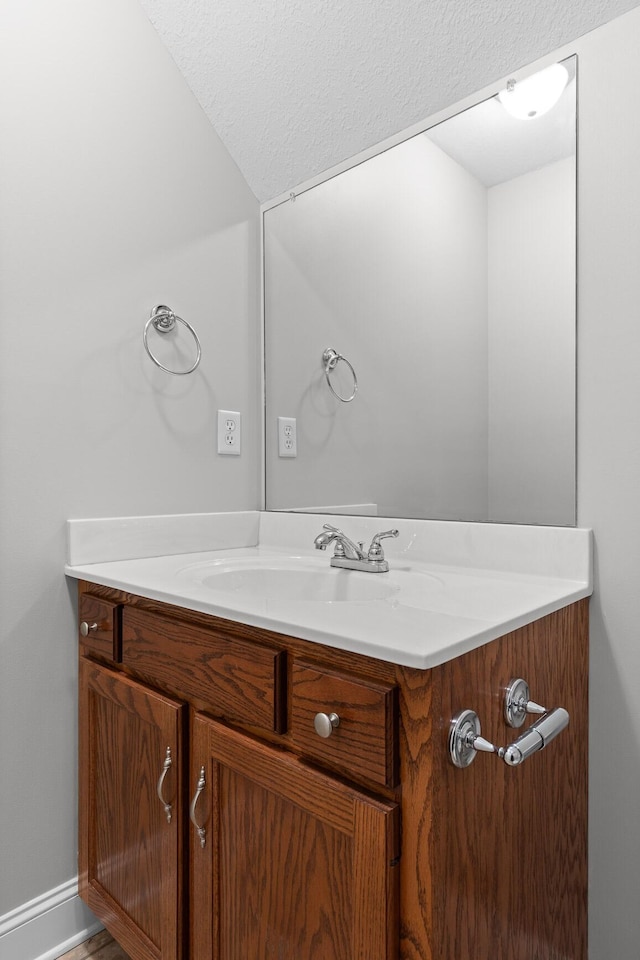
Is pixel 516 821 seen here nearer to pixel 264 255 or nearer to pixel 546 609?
pixel 546 609

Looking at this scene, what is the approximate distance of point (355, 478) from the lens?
1.49 meters

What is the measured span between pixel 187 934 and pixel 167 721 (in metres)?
0.35

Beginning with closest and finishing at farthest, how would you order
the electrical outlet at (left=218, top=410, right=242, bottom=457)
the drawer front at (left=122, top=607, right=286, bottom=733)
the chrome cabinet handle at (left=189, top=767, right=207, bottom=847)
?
the drawer front at (left=122, top=607, right=286, bottom=733), the chrome cabinet handle at (left=189, top=767, right=207, bottom=847), the electrical outlet at (left=218, top=410, right=242, bottom=457)

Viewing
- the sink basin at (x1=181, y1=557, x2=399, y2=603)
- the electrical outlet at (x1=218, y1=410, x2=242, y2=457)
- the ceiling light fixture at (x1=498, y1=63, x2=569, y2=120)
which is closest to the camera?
the ceiling light fixture at (x1=498, y1=63, x2=569, y2=120)

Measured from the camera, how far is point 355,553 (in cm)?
127

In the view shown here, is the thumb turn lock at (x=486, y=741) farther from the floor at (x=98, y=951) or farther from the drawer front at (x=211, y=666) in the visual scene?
the floor at (x=98, y=951)

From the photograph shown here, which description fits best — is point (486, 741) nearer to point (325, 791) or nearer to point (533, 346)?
point (325, 791)

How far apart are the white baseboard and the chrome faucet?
0.92 m

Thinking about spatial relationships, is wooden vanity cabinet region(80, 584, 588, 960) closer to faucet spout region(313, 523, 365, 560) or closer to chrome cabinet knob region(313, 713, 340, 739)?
chrome cabinet knob region(313, 713, 340, 739)

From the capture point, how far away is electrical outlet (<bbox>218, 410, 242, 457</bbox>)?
5.23 feet

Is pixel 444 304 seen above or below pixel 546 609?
above

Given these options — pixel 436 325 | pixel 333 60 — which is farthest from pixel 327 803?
pixel 333 60

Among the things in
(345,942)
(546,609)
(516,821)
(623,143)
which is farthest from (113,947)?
(623,143)

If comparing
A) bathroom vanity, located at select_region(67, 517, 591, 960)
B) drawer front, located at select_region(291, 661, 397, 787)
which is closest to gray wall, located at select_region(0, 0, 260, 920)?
bathroom vanity, located at select_region(67, 517, 591, 960)
